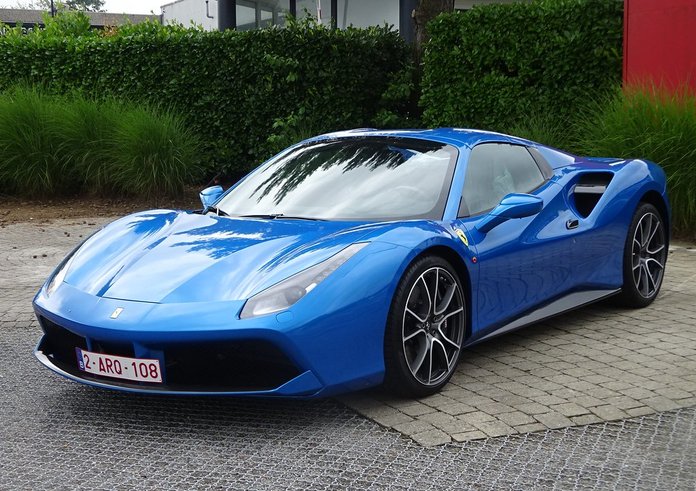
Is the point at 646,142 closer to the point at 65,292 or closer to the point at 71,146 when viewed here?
the point at 65,292

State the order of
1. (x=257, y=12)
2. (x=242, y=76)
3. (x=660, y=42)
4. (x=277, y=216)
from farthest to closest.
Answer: (x=257, y=12) → (x=242, y=76) → (x=660, y=42) → (x=277, y=216)

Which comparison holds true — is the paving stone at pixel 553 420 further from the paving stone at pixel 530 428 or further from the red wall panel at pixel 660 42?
the red wall panel at pixel 660 42

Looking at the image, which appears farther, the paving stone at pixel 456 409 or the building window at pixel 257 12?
the building window at pixel 257 12

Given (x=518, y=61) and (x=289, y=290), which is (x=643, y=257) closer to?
(x=289, y=290)

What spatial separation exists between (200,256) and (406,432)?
126 cm

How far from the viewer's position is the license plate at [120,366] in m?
3.78

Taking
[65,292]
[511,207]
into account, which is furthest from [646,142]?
[65,292]

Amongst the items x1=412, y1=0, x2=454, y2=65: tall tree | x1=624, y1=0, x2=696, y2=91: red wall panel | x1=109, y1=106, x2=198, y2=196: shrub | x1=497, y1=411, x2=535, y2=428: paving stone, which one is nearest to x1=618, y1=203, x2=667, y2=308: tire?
x1=497, y1=411, x2=535, y2=428: paving stone

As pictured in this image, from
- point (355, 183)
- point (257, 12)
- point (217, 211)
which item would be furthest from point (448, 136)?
point (257, 12)

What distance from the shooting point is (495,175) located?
5152 mm

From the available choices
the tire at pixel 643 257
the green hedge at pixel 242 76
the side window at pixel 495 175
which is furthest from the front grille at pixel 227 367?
the green hedge at pixel 242 76

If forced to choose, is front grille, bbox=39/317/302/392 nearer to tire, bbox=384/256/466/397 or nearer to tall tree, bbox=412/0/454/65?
tire, bbox=384/256/466/397

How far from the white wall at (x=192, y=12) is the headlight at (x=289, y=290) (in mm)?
23123

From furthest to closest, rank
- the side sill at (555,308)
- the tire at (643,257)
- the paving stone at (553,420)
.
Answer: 1. the tire at (643,257)
2. the side sill at (555,308)
3. the paving stone at (553,420)
